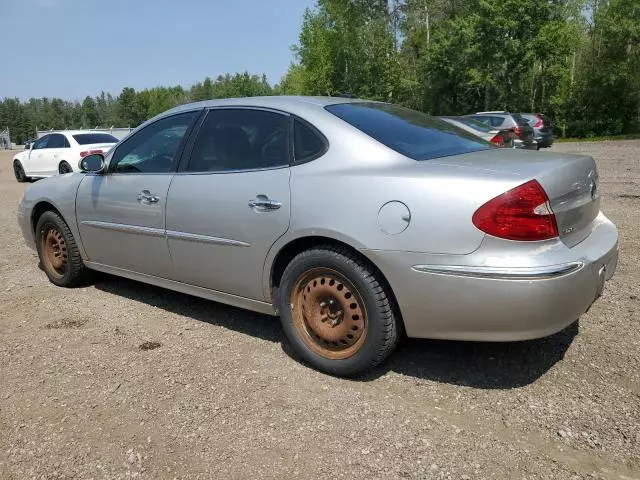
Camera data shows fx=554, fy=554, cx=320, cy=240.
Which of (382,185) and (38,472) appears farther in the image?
(382,185)

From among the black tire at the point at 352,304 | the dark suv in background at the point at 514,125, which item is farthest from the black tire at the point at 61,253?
the dark suv in background at the point at 514,125

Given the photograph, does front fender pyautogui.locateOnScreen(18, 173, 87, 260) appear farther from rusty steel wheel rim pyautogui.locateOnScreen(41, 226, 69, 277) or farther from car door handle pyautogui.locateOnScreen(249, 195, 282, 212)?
car door handle pyautogui.locateOnScreen(249, 195, 282, 212)

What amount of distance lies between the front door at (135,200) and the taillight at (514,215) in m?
2.27

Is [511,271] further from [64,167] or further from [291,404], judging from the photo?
[64,167]

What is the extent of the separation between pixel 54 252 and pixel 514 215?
4.16 m

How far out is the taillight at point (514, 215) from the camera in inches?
103

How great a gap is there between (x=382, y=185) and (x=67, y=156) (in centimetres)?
1383

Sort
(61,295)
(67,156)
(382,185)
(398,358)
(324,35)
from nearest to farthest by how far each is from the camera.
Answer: (382,185) → (398,358) → (61,295) → (67,156) → (324,35)

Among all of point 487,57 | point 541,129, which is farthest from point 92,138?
point 487,57

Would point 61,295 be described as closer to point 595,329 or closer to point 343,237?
point 343,237

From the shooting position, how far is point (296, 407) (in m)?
2.88

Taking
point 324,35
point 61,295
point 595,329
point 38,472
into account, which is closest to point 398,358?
point 595,329

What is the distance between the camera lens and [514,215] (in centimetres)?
262

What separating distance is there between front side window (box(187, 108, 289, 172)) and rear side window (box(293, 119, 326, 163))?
0.07m
